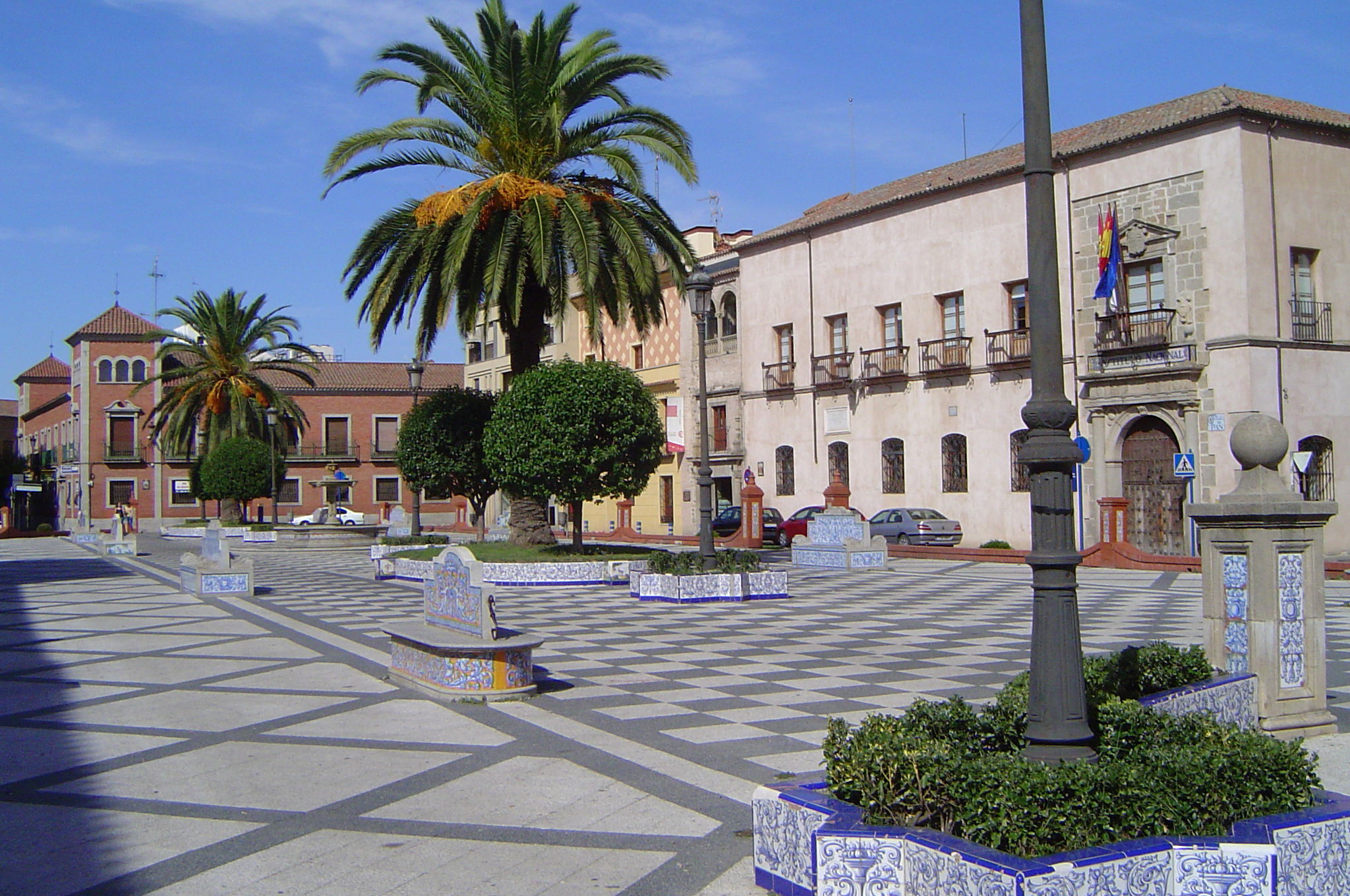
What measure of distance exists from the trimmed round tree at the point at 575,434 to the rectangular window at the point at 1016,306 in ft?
45.6

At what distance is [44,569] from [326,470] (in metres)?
39.0

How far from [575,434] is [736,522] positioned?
18.0 m

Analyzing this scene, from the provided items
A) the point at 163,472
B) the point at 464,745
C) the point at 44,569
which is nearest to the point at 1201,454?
the point at 464,745

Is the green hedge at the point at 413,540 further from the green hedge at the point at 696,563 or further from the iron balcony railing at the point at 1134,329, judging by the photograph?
the iron balcony railing at the point at 1134,329

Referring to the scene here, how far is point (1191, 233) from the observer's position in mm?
A: 26672

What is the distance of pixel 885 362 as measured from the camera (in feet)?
113

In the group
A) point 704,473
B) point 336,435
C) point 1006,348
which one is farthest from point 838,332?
point 336,435

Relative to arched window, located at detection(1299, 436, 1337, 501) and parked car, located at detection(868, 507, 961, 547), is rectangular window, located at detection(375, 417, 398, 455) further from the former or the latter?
arched window, located at detection(1299, 436, 1337, 501)

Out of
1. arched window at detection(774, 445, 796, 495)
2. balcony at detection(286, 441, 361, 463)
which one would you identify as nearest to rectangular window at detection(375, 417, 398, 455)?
balcony at detection(286, 441, 361, 463)

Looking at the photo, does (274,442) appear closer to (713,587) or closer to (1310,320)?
(713,587)

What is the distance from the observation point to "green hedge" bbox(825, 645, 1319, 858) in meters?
4.00

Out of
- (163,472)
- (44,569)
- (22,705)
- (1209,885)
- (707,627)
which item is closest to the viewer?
(1209,885)

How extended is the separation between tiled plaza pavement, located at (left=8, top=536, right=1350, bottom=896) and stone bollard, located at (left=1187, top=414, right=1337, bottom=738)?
245 centimetres

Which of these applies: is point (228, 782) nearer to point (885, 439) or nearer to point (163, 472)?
point (885, 439)
